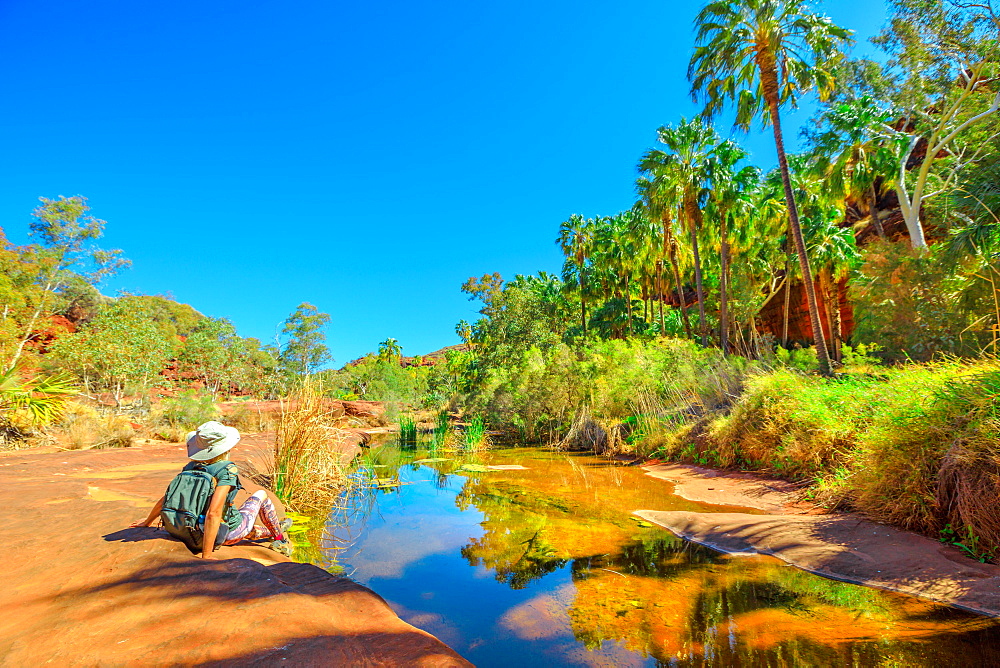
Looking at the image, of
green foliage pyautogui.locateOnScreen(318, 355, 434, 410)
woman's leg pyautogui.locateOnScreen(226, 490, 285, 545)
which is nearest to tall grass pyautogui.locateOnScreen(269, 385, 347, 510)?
woman's leg pyautogui.locateOnScreen(226, 490, 285, 545)

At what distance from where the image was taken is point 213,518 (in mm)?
3980

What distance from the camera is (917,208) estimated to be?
62.3 feet

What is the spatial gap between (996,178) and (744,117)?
25.2 ft

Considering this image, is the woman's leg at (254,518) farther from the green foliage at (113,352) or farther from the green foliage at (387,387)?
the green foliage at (387,387)

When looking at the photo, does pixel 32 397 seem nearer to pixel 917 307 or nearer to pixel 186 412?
pixel 186 412

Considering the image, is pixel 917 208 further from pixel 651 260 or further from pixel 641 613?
pixel 641 613

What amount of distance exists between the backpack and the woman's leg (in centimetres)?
57

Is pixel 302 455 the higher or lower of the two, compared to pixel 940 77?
lower

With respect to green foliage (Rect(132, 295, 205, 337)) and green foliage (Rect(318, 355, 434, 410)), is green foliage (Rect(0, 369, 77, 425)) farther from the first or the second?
green foliage (Rect(132, 295, 205, 337))

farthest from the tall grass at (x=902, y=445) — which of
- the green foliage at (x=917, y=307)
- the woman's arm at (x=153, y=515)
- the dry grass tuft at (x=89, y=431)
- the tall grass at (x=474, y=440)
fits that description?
the dry grass tuft at (x=89, y=431)

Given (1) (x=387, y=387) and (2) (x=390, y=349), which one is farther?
(2) (x=390, y=349)

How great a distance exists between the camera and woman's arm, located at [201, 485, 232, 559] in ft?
12.9

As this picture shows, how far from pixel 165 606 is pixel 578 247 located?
33658mm

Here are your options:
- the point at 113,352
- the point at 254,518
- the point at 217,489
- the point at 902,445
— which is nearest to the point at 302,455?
the point at 254,518
